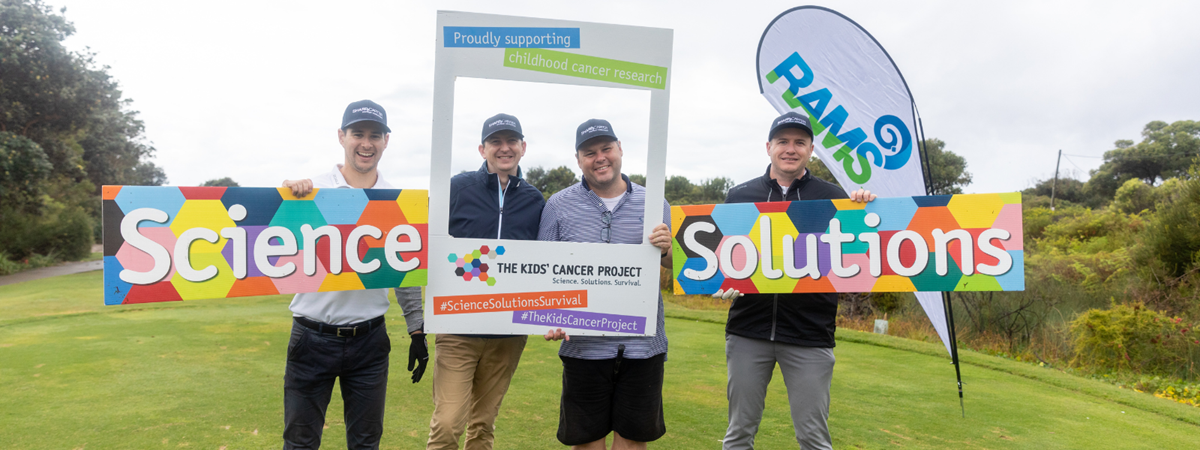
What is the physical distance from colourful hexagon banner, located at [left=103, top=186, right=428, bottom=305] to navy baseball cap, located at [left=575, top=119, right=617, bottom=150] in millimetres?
653

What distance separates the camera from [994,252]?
241cm

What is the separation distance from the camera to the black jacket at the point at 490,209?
8.25ft

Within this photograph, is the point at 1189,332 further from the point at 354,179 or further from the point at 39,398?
the point at 39,398

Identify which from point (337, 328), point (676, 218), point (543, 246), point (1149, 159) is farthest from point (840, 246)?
point (1149, 159)

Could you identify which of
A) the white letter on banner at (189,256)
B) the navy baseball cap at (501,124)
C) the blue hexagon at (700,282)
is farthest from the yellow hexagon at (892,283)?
the white letter on banner at (189,256)

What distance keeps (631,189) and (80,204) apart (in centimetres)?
3046

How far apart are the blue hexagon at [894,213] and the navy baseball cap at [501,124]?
156cm

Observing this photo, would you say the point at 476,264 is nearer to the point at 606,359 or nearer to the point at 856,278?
the point at 606,359

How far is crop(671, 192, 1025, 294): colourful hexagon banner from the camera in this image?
2426 mm

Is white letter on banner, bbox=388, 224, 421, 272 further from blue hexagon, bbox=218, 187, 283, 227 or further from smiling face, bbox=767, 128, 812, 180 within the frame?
smiling face, bbox=767, 128, 812, 180

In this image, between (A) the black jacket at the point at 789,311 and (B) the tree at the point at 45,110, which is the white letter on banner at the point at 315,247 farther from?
(B) the tree at the point at 45,110

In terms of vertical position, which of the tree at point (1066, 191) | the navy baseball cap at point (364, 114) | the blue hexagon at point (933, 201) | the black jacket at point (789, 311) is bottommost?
the black jacket at point (789, 311)

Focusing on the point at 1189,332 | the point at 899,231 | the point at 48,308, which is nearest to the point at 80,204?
the point at 48,308

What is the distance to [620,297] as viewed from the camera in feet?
7.38
